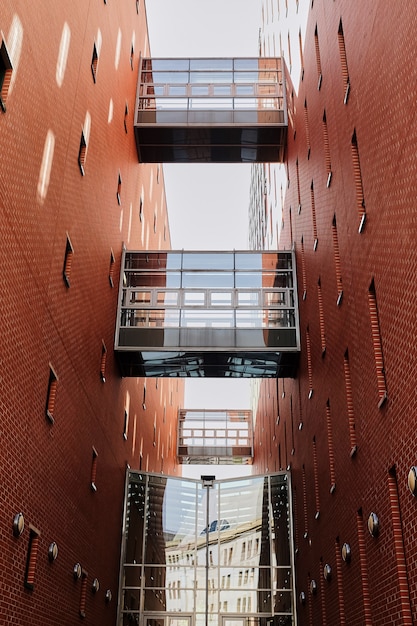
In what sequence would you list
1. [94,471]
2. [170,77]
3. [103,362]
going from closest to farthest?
[94,471] → [103,362] → [170,77]

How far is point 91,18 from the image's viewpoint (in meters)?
17.3

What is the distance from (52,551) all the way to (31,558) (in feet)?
3.84

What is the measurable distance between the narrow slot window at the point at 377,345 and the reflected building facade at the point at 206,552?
1342 cm

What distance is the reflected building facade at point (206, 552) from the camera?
73.6ft

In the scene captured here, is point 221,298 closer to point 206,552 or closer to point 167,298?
point 167,298

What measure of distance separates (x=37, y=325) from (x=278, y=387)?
18195 millimetres

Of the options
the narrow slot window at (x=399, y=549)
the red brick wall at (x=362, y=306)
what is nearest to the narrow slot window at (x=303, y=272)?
the red brick wall at (x=362, y=306)

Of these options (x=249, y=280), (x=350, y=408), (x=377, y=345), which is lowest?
(x=350, y=408)

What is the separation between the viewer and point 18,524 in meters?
11.6

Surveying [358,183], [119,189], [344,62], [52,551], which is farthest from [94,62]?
[52,551]

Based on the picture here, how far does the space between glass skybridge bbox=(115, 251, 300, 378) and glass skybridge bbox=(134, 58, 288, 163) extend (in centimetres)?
516

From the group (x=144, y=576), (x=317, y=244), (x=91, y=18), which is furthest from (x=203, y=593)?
(x=91, y=18)

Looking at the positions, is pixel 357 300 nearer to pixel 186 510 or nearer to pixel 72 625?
pixel 72 625

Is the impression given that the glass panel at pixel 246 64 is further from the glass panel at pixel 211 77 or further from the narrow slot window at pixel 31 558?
the narrow slot window at pixel 31 558
